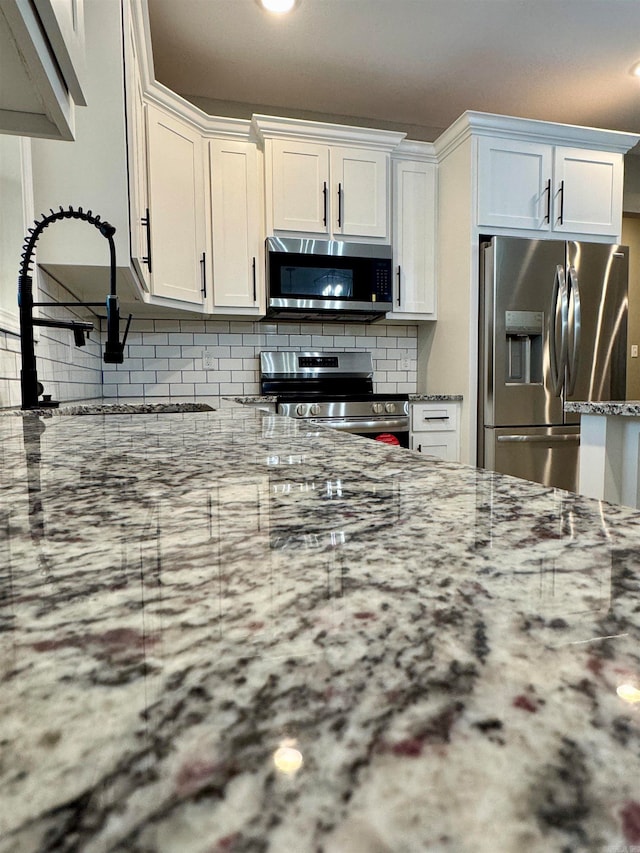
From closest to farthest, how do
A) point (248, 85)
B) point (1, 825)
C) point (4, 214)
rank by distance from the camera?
point (1, 825) → point (4, 214) → point (248, 85)

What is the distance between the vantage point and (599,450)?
151cm

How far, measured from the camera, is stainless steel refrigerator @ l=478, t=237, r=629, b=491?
2.69 m

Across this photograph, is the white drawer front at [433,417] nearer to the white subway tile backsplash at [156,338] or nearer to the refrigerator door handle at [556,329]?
the refrigerator door handle at [556,329]

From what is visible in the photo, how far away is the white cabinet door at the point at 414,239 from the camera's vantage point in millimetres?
3051

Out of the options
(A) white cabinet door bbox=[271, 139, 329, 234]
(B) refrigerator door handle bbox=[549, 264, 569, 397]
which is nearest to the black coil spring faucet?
(A) white cabinet door bbox=[271, 139, 329, 234]

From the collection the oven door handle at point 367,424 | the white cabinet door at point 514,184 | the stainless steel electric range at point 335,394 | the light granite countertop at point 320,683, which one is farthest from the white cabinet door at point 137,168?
the light granite countertop at point 320,683

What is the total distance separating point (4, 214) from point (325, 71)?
76.7 inches

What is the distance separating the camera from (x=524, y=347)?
277cm

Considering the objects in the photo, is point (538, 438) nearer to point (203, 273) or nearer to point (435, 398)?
point (435, 398)

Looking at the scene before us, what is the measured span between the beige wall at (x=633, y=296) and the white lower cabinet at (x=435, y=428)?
1999mm

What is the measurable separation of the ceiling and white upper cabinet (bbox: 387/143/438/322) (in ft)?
1.39

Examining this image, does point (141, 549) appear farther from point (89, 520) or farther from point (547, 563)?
point (547, 563)

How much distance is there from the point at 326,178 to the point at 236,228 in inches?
22.4

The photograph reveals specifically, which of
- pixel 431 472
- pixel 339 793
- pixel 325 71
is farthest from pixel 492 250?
pixel 339 793
